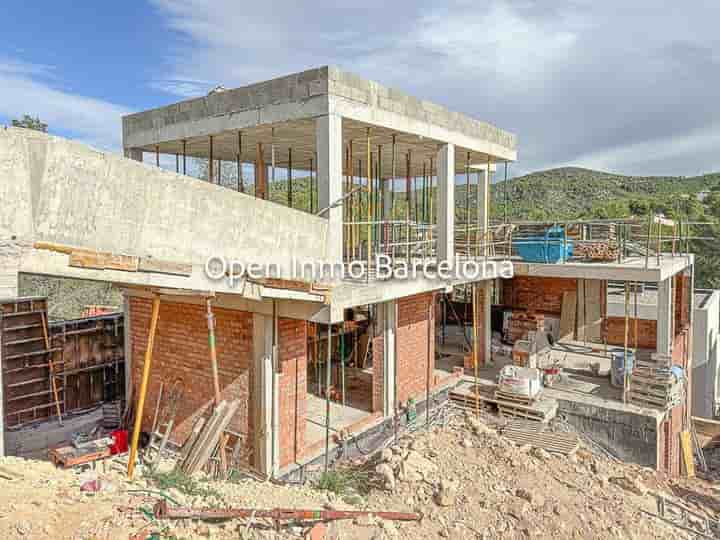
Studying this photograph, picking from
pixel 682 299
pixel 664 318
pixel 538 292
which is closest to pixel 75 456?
pixel 664 318

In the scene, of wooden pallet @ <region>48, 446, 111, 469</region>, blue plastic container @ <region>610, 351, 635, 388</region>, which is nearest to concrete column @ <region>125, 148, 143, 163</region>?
wooden pallet @ <region>48, 446, 111, 469</region>

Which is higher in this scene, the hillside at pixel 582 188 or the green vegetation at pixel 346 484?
the hillside at pixel 582 188

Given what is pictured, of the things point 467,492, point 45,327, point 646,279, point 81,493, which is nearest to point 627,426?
point 646,279

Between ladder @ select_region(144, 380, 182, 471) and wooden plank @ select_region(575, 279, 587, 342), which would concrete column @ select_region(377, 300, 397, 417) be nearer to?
ladder @ select_region(144, 380, 182, 471)

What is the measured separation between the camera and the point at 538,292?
51.9 feet

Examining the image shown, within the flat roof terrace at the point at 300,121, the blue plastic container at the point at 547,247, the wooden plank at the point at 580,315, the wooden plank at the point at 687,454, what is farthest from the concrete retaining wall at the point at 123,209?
the wooden plank at the point at 580,315

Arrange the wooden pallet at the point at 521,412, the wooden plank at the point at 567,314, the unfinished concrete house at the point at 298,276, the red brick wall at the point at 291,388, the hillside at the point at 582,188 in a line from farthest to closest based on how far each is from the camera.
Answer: the hillside at the point at 582,188 < the wooden plank at the point at 567,314 < the wooden pallet at the point at 521,412 < the red brick wall at the point at 291,388 < the unfinished concrete house at the point at 298,276

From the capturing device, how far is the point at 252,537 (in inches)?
202

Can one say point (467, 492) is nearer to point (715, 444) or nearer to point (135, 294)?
point (135, 294)

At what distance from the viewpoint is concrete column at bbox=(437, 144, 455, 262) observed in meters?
10.2

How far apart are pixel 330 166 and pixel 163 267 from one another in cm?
321

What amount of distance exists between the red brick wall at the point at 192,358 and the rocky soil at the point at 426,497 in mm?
1259

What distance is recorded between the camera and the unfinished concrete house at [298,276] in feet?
15.8

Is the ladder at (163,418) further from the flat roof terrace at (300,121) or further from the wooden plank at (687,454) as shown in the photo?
the wooden plank at (687,454)
